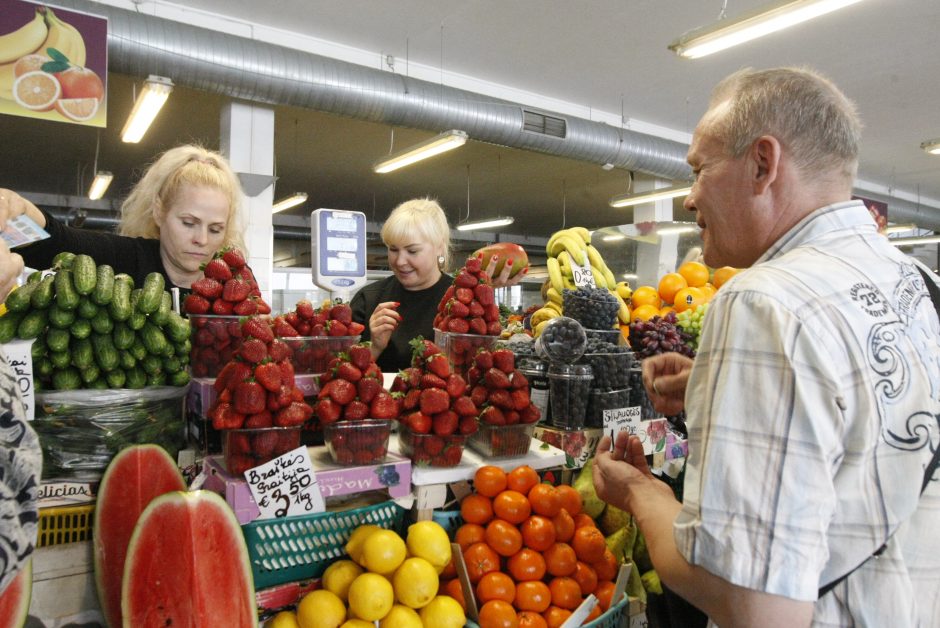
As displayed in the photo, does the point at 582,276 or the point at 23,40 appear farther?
the point at 23,40

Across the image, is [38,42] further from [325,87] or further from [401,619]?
[401,619]

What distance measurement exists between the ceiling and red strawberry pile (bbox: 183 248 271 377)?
16.0 feet

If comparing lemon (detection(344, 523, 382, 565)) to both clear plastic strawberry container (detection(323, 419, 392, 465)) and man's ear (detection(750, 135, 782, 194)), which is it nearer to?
clear plastic strawberry container (detection(323, 419, 392, 465))

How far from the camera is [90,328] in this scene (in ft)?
4.49

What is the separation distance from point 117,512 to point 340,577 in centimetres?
49

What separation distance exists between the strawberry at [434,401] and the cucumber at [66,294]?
2.56ft

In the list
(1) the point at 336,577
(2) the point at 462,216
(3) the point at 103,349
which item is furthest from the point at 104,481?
(2) the point at 462,216

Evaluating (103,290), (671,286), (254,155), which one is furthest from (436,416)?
(254,155)

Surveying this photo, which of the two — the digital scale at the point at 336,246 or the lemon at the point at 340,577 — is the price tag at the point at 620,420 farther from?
the digital scale at the point at 336,246

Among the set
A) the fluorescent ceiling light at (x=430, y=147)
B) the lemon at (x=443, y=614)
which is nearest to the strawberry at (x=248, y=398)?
the lemon at (x=443, y=614)

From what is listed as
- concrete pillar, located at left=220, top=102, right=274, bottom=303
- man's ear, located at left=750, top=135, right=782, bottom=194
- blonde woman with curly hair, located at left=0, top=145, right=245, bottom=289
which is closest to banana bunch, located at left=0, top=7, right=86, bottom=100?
concrete pillar, located at left=220, top=102, right=274, bottom=303

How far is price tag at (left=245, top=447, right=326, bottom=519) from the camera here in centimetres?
127

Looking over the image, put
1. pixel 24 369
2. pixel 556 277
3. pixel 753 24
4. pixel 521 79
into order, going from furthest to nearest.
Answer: pixel 521 79 → pixel 753 24 → pixel 556 277 → pixel 24 369

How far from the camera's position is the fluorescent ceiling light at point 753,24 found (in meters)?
3.96
